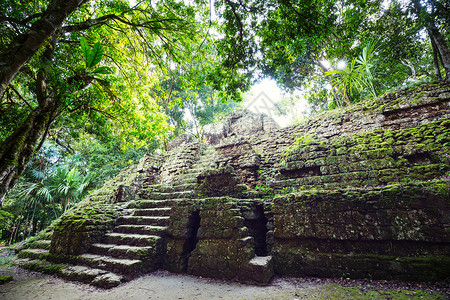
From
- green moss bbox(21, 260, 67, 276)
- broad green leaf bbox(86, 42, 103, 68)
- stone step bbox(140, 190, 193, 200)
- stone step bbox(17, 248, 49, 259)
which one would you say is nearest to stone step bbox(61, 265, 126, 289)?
green moss bbox(21, 260, 67, 276)

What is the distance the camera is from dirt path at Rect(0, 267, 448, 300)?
238 cm

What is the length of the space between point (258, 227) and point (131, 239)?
3092 mm

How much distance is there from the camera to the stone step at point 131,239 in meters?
4.15

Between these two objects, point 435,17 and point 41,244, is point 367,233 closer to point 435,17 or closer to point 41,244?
point 435,17

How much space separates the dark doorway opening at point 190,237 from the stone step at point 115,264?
894 mm

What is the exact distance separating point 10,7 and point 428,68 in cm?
1754

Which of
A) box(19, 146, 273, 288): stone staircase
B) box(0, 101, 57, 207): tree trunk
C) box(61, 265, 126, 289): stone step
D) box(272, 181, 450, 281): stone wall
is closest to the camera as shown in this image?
box(272, 181, 450, 281): stone wall

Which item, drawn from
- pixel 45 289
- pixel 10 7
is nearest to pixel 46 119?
pixel 10 7

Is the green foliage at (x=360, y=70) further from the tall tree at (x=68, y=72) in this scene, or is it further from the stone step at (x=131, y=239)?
the stone step at (x=131, y=239)

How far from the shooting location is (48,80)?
12.0ft

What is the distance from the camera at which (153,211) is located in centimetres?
542

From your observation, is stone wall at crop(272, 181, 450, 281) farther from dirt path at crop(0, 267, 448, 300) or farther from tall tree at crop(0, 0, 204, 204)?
tall tree at crop(0, 0, 204, 204)

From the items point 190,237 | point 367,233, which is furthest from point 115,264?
point 367,233

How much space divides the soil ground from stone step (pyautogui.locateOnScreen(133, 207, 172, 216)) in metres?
1.64
